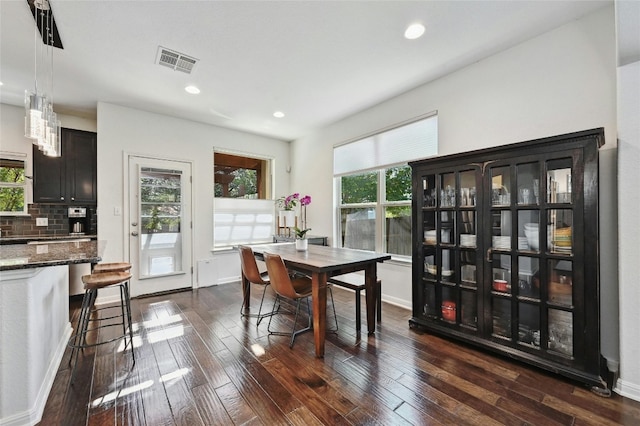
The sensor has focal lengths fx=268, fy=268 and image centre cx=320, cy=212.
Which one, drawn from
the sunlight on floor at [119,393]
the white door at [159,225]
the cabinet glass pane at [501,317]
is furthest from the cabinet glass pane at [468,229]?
the white door at [159,225]

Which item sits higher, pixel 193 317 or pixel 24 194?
pixel 24 194

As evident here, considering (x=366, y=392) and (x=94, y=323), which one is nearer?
(x=366, y=392)

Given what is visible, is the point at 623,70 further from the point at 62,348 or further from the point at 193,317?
the point at 62,348

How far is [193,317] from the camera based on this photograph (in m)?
3.20

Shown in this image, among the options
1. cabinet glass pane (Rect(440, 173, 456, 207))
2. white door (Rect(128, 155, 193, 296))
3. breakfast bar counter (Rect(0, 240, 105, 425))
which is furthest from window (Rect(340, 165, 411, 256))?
breakfast bar counter (Rect(0, 240, 105, 425))

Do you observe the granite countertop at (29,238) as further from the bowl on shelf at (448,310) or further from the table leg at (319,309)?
the bowl on shelf at (448,310)

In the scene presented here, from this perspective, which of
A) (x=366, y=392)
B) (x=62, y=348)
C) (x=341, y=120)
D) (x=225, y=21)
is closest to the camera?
(x=366, y=392)

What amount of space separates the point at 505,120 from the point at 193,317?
13.1ft

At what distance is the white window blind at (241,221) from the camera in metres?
4.90

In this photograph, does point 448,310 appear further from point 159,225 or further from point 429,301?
point 159,225

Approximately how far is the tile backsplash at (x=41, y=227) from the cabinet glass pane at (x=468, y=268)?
17.3 ft

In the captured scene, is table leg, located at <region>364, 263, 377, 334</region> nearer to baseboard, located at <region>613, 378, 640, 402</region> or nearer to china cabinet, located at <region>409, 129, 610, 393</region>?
china cabinet, located at <region>409, 129, 610, 393</region>

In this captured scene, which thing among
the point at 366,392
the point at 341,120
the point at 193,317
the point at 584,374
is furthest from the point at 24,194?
the point at 584,374

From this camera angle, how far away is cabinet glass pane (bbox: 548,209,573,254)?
6.48ft
